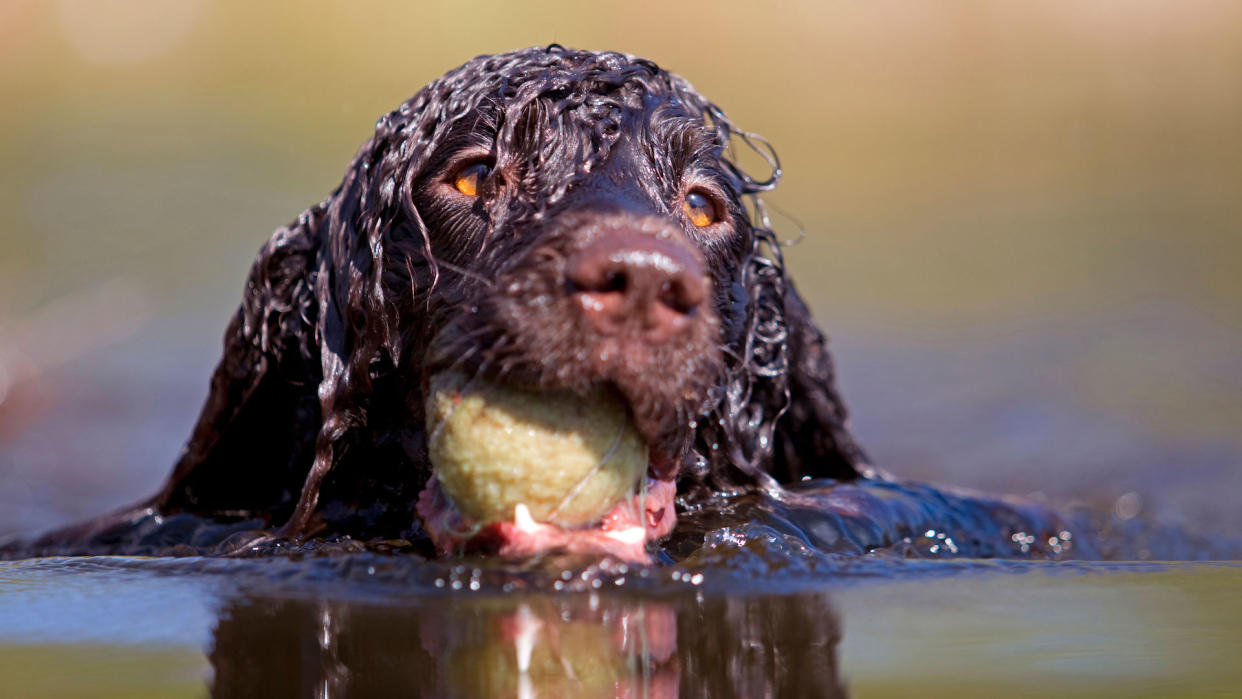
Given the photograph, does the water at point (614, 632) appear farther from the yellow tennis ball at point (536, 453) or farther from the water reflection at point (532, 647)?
the yellow tennis ball at point (536, 453)

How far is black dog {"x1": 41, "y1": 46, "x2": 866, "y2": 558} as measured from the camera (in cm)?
338

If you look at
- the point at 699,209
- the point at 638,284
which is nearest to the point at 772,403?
the point at 699,209

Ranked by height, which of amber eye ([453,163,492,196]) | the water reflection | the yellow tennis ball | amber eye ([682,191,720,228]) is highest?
amber eye ([453,163,492,196])

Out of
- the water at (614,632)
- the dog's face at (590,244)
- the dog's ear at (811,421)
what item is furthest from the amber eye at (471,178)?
the dog's ear at (811,421)

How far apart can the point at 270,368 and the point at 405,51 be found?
13.6 meters

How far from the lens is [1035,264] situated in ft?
45.0

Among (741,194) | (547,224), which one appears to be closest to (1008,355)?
(741,194)

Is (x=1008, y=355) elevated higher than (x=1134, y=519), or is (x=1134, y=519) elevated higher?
(x=1008, y=355)

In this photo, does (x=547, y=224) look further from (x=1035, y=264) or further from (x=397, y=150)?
(x=1035, y=264)

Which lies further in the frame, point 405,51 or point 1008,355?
point 405,51

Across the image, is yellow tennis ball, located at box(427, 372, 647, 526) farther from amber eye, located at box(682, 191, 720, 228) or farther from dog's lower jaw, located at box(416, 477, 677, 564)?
amber eye, located at box(682, 191, 720, 228)

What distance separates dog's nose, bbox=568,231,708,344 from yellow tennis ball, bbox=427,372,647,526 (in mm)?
200

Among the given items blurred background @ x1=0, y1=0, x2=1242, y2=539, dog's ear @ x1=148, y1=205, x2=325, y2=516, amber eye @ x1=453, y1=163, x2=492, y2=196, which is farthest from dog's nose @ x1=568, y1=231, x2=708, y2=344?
blurred background @ x1=0, y1=0, x2=1242, y2=539

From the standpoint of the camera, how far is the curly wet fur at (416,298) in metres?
3.99
